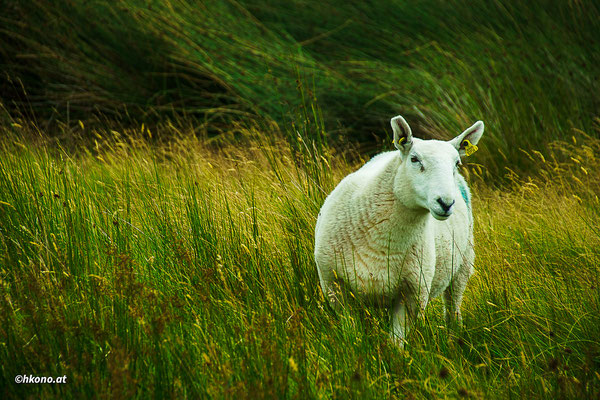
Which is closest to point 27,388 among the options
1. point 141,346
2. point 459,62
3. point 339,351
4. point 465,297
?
point 141,346

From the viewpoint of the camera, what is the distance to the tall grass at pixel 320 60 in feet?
20.8

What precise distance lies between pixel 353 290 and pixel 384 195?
1.55 feet

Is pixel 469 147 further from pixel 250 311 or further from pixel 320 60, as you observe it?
pixel 320 60

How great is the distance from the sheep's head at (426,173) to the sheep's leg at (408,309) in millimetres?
415

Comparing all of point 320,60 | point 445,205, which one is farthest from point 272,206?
point 320,60

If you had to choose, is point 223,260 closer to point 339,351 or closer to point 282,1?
point 339,351

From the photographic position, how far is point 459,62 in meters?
6.59

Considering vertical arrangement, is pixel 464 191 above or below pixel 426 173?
below

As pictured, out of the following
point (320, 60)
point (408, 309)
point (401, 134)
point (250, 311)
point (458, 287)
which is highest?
point (401, 134)

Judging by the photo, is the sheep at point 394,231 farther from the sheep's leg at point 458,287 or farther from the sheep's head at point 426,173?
the sheep's leg at point 458,287

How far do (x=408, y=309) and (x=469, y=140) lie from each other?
88cm

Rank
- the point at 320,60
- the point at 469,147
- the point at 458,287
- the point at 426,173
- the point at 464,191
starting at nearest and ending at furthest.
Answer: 1. the point at 426,173
2. the point at 469,147
3. the point at 458,287
4. the point at 464,191
5. the point at 320,60

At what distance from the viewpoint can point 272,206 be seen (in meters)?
4.01

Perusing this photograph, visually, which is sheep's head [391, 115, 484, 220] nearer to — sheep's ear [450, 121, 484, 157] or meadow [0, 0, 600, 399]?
sheep's ear [450, 121, 484, 157]
